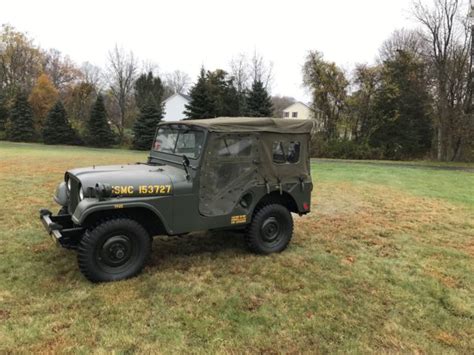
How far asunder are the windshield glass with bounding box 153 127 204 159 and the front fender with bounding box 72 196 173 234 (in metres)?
0.81

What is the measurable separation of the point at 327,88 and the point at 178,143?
104 ft

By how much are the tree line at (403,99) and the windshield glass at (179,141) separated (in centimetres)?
2612

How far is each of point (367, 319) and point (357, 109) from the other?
3263cm

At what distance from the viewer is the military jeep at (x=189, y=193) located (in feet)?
13.7

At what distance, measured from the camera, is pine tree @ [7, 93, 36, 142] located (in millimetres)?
36688

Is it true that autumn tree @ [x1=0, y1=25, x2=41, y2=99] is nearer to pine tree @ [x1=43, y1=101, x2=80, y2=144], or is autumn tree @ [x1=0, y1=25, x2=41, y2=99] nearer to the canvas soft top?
pine tree @ [x1=43, y1=101, x2=80, y2=144]

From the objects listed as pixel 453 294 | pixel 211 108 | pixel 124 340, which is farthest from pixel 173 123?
pixel 211 108

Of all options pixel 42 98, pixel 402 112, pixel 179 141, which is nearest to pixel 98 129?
pixel 42 98

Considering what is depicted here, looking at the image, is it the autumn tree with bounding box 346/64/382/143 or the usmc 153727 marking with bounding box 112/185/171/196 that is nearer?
the usmc 153727 marking with bounding box 112/185/171/196

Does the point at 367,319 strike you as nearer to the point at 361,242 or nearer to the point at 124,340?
the point at 124,340

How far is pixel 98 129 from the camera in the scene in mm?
37406

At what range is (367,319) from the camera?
3.77 meters

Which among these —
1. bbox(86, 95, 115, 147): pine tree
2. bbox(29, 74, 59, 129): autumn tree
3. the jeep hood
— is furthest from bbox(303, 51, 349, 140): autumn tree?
the jeep hood

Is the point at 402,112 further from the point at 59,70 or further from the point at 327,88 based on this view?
the point at 59,70
